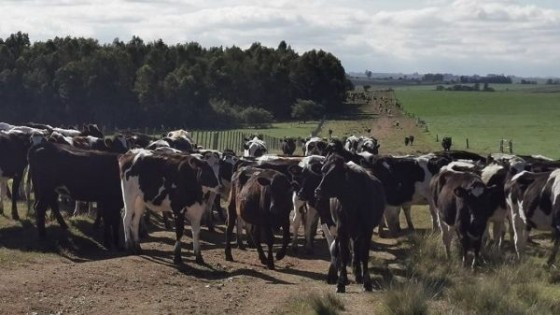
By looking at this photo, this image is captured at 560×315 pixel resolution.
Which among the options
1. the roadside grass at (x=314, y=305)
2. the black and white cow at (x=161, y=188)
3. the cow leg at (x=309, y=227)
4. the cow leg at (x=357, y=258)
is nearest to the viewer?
the roadside grass at (x=314, y=305)

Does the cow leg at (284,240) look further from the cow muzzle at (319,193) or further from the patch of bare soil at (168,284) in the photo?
the cow muzzle at (319,193)

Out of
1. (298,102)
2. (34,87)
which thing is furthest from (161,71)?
(298,102)

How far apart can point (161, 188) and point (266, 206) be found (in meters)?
2.23

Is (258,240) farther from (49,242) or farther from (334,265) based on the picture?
(49,242)

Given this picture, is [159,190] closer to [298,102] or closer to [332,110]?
[298,102]

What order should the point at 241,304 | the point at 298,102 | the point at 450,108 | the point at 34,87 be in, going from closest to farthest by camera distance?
the point at 241,304 < the point at 34,87 < the point at 298,102 < the point at 450,108

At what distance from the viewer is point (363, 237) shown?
1416cm

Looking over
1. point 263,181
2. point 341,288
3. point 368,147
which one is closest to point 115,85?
point 368,147

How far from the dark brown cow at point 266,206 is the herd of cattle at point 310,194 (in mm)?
21

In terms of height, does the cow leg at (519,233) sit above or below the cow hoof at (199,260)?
above

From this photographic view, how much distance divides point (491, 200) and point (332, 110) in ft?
294

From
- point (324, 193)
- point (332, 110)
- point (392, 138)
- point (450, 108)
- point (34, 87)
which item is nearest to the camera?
point (324, 193)

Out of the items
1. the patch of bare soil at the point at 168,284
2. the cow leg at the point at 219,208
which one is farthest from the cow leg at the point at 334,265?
the cow leg at the point at 219,208

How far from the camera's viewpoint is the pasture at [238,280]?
12492mm
